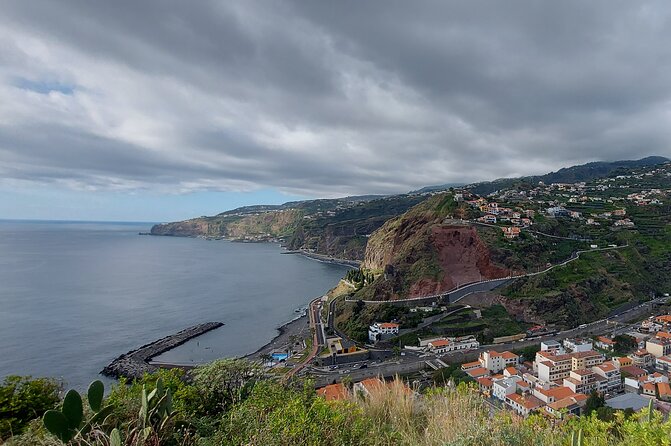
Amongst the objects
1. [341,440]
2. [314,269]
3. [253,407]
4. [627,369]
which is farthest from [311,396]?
[314,269]

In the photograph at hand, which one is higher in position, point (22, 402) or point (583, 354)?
point (22, 402)

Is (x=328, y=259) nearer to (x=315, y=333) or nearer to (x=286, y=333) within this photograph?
(x=286, y=333)

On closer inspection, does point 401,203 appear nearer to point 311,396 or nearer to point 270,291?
point 270,291

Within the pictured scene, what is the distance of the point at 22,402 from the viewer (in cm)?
510

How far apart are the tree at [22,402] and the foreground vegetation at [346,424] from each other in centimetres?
48

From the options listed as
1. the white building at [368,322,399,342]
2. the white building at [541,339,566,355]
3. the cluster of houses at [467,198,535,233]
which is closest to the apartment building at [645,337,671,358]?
the white building at [541,339,566,355]

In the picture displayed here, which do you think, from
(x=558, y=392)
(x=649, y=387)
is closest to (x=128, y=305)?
(x=558, y=392)

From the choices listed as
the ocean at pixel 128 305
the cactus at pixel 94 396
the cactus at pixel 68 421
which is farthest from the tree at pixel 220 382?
the ocean at pixel 128 305

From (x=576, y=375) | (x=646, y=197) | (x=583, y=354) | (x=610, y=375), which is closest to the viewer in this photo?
(x=576, y=375)

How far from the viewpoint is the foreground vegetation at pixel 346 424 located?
280 centimetres

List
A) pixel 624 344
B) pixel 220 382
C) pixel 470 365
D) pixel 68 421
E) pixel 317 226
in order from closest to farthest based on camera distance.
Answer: pixel 68 421
pixel 220 382
pixel 470 365
pixel 624 344
pixel 317 226

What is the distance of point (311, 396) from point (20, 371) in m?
30.8

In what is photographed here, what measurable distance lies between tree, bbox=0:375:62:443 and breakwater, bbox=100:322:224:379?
57.2 feet

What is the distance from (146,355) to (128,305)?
17.3m
